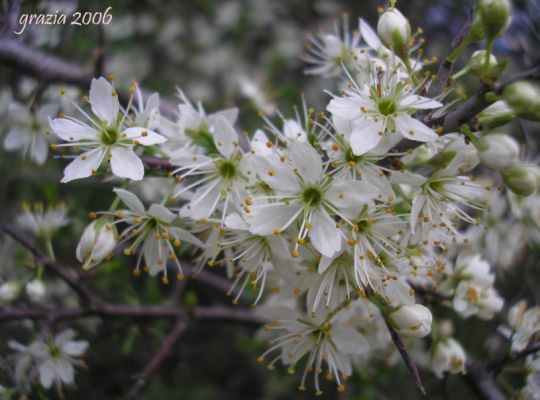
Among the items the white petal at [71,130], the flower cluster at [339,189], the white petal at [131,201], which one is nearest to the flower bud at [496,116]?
the flower cluster at [339,189]

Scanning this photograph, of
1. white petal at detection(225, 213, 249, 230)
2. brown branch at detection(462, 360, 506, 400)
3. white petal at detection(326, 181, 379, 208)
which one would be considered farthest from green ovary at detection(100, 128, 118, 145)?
brown branch at detection(462, 360, 506, 400)

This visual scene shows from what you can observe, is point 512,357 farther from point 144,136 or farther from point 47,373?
point 47,373

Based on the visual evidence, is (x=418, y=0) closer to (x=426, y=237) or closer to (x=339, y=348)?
(x=426, y=237)

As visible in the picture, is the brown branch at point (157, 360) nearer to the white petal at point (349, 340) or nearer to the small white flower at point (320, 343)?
the small white flower at point (320, 343)

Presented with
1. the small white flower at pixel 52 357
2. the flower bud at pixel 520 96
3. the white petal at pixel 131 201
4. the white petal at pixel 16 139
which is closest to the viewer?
the flower bud at pixel 520 96

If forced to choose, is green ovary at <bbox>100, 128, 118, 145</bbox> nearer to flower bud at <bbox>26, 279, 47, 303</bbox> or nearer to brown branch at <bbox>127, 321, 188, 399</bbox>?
flower bud at <bbox>26, 279, 47, 303</bbox>
